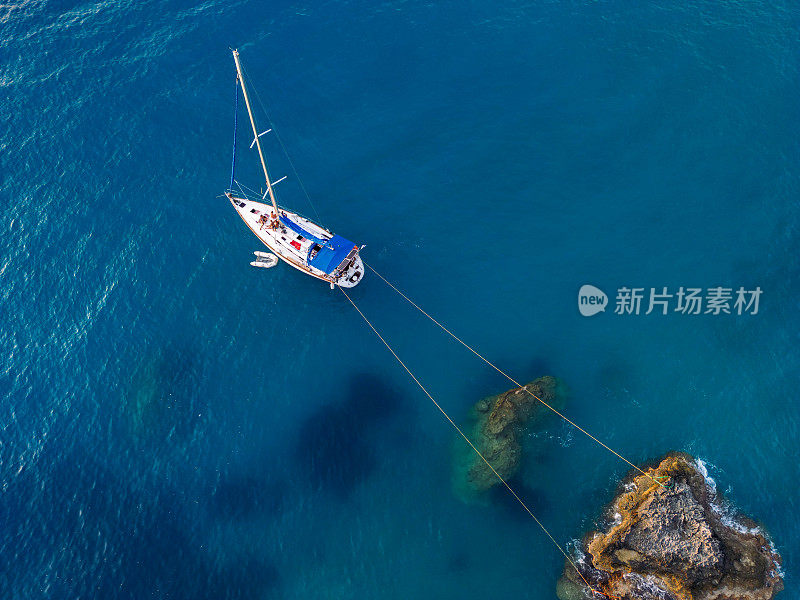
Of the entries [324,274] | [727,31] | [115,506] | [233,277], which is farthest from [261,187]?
[727,31]

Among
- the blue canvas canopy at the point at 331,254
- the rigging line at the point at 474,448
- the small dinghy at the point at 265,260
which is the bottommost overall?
the rigging line at the point at 474,448

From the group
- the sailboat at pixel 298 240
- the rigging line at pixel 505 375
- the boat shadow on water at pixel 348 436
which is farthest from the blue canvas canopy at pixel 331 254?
the boat shadow on water at pixel 348 436

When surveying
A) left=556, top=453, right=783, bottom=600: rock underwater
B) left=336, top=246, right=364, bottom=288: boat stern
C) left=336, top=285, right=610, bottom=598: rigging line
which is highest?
left=336, top=246, right=364, bottom=288: boat stern

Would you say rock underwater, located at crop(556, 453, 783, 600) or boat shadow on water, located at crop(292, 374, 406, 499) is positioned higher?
boat shadow on water, located at crop(292, 374, 406, 499)

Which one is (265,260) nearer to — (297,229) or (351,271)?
(297,229)

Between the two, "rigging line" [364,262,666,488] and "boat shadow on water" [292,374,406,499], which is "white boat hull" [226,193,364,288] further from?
"boat shadow on water" [292,374,406,499]

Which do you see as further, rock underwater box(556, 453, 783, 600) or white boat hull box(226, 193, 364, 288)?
white boat hull box(226, 193, 364, 288)

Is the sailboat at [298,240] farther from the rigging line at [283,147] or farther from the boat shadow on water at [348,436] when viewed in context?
the boat shadow on water at [348,436]

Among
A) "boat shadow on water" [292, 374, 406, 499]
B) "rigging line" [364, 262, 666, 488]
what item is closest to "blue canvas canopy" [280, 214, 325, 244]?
"rigging line" [364, 262, 666, 488]
